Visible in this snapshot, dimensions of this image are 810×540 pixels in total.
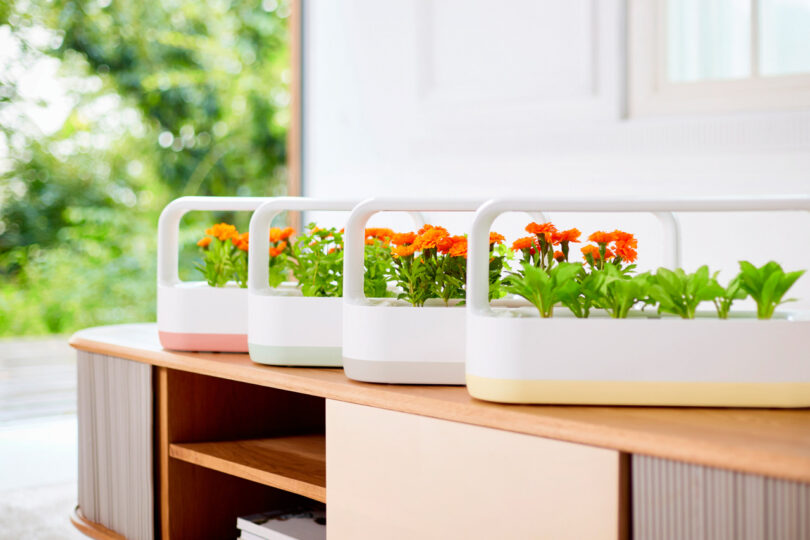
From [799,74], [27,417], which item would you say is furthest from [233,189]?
[799,74]

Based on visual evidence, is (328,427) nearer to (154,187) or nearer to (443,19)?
(443,19)

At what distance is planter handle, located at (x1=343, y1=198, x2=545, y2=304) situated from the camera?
121 centimetres

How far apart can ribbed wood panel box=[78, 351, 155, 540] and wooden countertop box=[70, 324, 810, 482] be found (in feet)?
1.28

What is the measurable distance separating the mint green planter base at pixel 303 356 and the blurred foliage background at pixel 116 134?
4645mm

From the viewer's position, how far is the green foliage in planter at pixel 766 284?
104 centimetres

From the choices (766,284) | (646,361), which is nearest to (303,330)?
(646,361)

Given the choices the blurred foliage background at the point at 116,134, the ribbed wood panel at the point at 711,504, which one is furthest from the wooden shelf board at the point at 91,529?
the blurred foliage background at the point at 116,134

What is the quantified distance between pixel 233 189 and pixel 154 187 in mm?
576

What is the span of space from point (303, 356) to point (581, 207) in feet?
1.75

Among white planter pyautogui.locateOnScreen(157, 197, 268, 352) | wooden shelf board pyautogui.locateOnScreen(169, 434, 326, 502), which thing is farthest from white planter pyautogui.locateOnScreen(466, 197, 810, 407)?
white planter pyautogui.locateOnScreen(157, 197, 268, 352)

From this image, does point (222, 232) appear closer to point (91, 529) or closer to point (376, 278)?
point (376, 278)

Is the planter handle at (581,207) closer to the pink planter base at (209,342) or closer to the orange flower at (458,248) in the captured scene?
the orange flower at (458,248)

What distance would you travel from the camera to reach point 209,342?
5.19ft

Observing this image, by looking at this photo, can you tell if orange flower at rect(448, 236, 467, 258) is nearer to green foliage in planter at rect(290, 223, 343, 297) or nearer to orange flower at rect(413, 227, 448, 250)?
orange flower at rect(413, 227, 448, 250)
